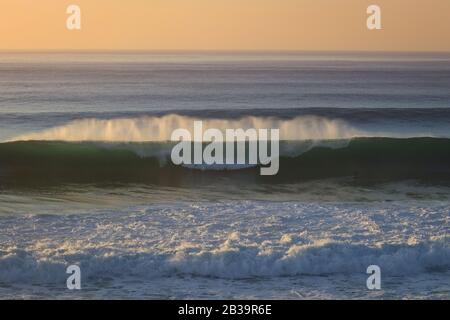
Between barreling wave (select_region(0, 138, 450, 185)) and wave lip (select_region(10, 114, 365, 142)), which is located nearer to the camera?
barreling wave (select_region(0, 138, 450, 185))

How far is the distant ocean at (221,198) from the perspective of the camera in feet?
23.9

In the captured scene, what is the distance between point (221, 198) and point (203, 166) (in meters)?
2.77

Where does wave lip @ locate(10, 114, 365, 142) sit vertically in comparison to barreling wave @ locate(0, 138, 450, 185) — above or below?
above

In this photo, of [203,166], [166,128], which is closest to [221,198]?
[203,166]

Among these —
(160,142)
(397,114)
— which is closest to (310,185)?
(160,142)

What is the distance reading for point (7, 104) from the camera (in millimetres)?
23406

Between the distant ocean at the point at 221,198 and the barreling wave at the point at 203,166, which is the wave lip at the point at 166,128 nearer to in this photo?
the distant ocean at the point at 221,198

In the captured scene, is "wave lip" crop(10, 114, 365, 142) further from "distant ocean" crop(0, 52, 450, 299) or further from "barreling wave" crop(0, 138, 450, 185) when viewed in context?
"barreling wave" crop(0, 138, 450, 185)

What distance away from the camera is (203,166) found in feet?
47.7

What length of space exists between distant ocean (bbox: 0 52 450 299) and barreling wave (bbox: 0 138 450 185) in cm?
5

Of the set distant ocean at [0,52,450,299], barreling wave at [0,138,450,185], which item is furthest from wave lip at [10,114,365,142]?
barreling wave at [0,138,450,185]

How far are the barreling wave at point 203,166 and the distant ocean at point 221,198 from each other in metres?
0.05

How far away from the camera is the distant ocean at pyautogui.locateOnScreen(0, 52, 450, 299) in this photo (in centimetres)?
728

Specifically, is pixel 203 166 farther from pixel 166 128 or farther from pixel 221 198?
pixel 166 128
